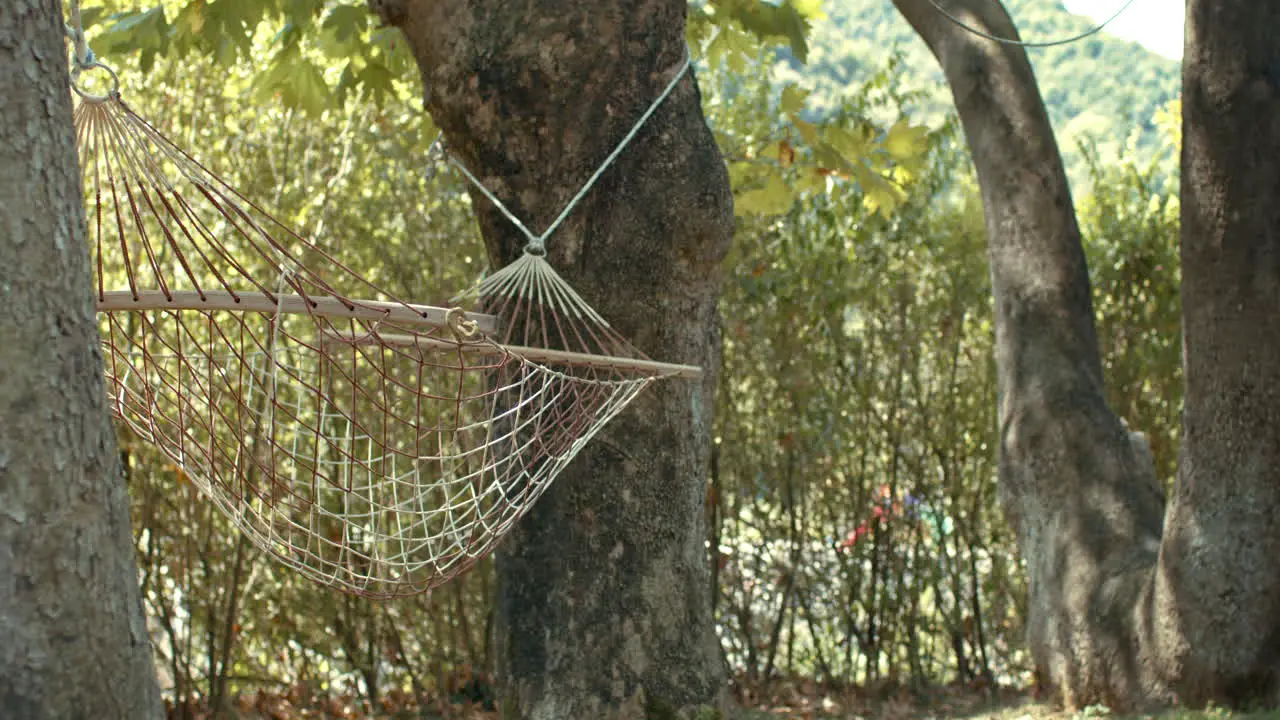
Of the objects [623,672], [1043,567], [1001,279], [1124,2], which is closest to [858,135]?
[1001,279]

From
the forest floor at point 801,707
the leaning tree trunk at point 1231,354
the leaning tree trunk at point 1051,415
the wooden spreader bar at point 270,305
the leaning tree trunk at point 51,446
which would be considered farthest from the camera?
the forest floor at point 801,707

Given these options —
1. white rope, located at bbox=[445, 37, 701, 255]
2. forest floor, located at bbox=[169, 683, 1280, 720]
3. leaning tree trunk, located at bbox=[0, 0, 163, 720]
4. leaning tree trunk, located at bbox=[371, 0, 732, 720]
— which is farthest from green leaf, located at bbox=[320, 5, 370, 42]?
forest floor, located at bbox=[169, 683, 1280, 720]

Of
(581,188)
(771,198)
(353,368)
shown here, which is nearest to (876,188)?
(771,198)

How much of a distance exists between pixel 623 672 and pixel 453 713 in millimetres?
2276

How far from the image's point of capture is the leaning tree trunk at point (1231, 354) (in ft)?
9.93

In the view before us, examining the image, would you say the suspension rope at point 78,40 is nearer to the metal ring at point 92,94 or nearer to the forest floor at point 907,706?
the metal ring at point 92,94

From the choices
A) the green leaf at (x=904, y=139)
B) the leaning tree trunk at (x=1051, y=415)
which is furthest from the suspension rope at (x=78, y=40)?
the leaning tree trunk at (x=1051, y=415)

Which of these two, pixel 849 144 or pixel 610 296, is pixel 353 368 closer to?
pixel 610 296

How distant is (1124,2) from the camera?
10.6 feet

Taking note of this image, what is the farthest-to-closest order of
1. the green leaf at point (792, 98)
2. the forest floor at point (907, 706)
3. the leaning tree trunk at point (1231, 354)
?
the forest floor at point (907, 706) < the green leaf at point (792, 98) < the leaning tree trunk at point (1231, 354)

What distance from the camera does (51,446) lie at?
1.20 meters

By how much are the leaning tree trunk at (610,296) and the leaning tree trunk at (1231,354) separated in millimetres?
1437

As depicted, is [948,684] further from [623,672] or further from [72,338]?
[72,338]

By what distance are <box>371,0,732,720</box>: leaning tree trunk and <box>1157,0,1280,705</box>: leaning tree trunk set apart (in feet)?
4.72
